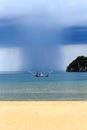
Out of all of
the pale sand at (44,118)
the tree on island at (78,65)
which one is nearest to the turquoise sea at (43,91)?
the pale sand at (44,118)

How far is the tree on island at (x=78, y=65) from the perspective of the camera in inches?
6013

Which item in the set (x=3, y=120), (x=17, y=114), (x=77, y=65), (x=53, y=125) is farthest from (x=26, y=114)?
(x=77, y=65)

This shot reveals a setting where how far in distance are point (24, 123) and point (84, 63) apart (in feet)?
486

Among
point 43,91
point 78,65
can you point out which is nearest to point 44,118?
point 43,91

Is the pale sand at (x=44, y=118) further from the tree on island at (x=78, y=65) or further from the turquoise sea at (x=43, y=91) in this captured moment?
the tree on island at (x=78, y=65)

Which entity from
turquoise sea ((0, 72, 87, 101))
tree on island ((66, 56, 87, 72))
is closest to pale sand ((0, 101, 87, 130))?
turquoise sea ((0, 72, 87, 101))

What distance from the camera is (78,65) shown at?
159m

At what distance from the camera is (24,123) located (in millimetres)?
13078

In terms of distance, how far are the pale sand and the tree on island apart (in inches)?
5288

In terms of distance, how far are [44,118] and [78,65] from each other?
145 meters

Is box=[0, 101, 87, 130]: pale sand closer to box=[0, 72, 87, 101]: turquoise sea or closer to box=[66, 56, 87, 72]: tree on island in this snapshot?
box=[0, 72, 87, 101]: turquoise sea

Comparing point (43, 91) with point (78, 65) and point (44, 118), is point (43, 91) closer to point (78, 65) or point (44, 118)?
point (44, 118)

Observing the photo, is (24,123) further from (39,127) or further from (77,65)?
(77,65)

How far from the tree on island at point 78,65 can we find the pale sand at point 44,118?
134 meters
